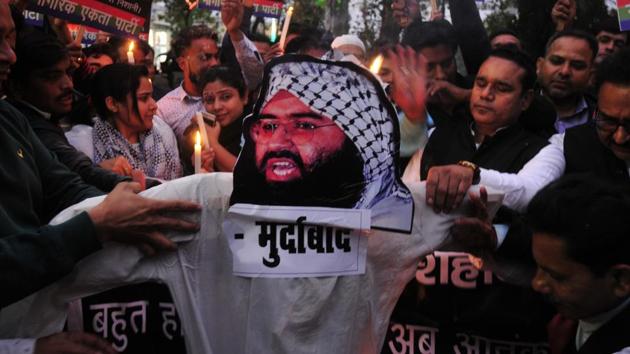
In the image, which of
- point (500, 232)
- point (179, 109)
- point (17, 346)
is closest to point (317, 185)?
point (500, 232)

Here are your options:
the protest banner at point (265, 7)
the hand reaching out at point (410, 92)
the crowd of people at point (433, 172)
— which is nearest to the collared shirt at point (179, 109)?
the crowd of people at point (433, 172)

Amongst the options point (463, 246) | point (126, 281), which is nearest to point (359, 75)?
point (463, 246)

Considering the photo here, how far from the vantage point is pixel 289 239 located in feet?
7.36

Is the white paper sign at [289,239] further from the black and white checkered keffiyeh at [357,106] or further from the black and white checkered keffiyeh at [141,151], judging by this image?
the black and white checkered keffiyeh at [141,151]

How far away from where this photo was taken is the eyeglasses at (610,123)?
2793mm

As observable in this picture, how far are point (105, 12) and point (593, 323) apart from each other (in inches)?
173

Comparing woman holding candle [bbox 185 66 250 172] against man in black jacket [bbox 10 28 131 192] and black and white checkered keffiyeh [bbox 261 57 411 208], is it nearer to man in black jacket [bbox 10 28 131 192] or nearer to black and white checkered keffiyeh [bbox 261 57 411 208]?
man in black jacket [bbox 10 28 131 192]

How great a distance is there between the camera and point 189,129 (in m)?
4.85

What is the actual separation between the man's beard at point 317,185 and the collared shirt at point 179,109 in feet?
9.72

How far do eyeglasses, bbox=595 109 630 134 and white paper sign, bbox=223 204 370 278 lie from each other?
3.64 ft

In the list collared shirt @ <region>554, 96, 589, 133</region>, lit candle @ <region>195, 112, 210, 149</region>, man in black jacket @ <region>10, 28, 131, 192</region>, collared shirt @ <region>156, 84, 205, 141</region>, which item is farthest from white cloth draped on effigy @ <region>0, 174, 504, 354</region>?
collared shirt @ <region>156, 84, 205, 141</region>

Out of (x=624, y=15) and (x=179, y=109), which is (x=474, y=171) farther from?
(x=179, y=109)

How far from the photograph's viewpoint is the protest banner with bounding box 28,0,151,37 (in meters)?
5.01

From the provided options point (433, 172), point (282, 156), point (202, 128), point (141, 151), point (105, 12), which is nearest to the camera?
point (282, 156)
